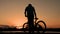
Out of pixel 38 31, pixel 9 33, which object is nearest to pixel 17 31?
pixel 9 33

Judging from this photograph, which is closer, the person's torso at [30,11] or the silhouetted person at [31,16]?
the silhouetted person at [31,16]

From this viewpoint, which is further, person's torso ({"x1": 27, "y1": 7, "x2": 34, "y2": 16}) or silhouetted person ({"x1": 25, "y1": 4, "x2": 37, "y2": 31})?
person's torso ({"x1": 27, "y1": 7, "x2": 34, "y2": 16})

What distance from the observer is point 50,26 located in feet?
46.8

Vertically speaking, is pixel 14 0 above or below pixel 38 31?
above

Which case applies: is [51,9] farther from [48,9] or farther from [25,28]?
[25,28]

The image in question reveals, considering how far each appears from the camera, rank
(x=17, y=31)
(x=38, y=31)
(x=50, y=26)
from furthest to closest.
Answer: (x=50, y=26), (x=17, y=31), (x=38, y=31)

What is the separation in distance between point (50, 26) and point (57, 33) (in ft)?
8.60

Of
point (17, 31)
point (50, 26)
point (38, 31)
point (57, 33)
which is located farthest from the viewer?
point (50, 26)

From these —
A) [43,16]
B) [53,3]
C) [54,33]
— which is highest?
[53,3]

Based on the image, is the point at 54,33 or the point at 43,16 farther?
the point at 43,16

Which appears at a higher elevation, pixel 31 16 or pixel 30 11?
pixel 30 11

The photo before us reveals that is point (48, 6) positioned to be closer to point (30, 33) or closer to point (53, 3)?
point (53, 3)

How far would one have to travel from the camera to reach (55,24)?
14.3m

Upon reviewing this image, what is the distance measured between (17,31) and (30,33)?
2.99 metres
